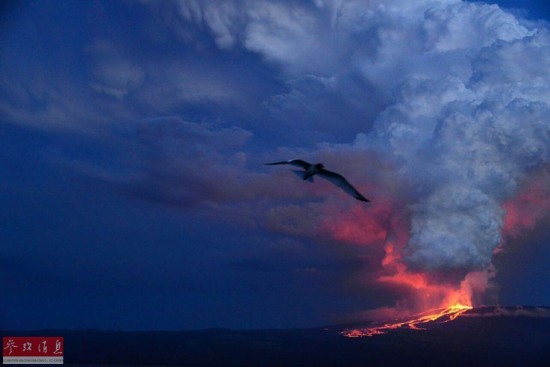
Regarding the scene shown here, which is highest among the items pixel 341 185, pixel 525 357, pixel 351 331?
pixel 341 185

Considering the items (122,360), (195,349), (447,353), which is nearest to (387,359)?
(447,353)

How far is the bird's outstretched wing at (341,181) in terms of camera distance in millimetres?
21609

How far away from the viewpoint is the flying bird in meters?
20.6

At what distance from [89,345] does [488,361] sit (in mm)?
86884

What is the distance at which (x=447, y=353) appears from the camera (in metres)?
101

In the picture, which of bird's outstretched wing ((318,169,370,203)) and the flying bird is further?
bird's outstretched wing ((318,169,370,203))

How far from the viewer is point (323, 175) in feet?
73.3

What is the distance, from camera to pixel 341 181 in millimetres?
21938

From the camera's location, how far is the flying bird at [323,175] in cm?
2058

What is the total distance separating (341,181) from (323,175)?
33.2 inches

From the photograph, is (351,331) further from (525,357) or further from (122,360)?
(122,360)

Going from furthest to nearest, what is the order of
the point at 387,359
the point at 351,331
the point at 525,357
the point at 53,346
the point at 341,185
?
1. the point at 351,331
2. the point at 525,357
3. the point at 387,359
4. the point at 53,346
5. the point at 341,185

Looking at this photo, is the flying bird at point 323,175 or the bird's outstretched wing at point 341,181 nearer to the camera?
the flying bird at point 323,175

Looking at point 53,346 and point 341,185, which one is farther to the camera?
point 53,346
